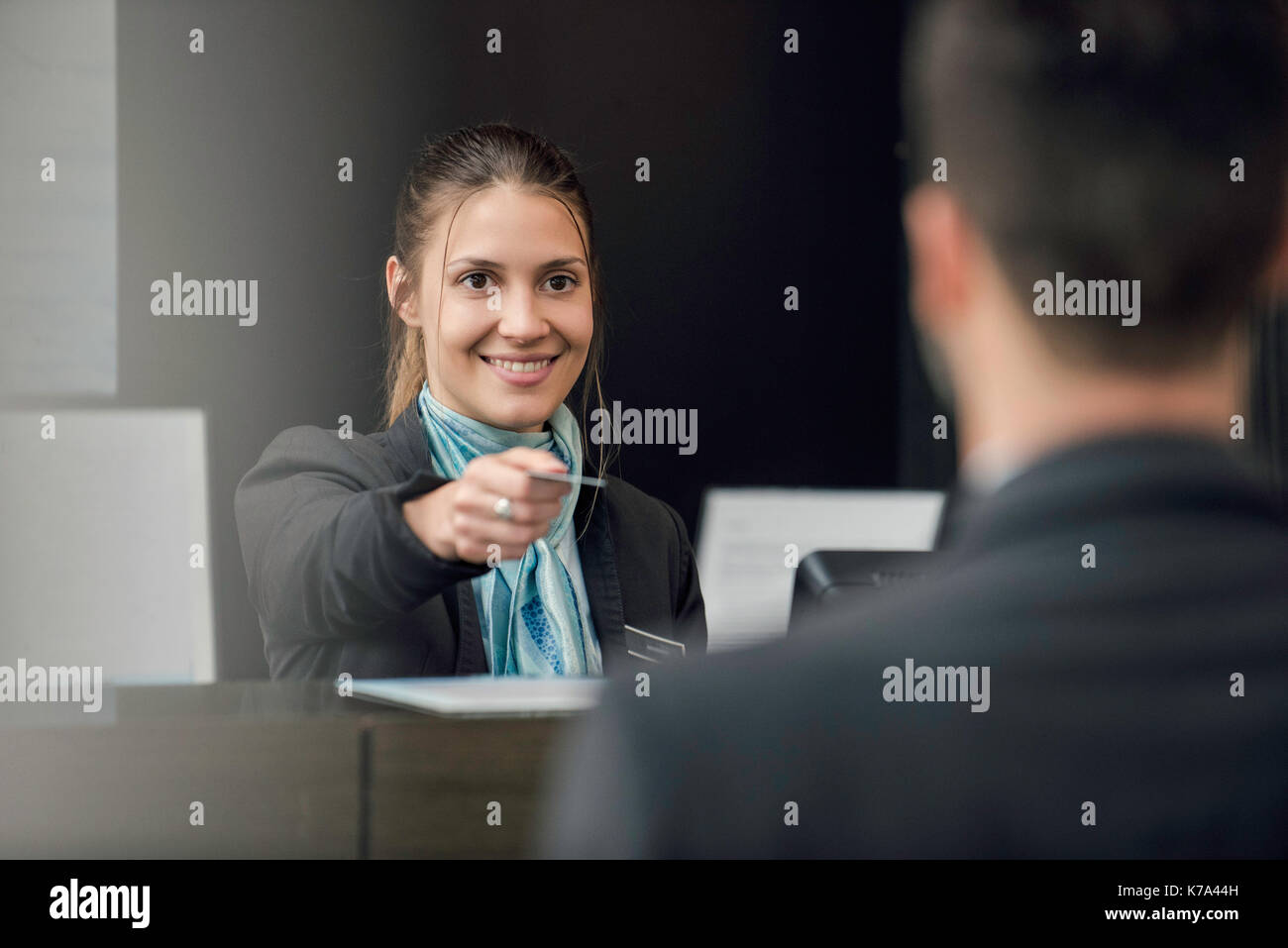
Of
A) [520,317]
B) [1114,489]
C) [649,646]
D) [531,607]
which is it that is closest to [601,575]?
[531,607]

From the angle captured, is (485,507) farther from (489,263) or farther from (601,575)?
(489,263)

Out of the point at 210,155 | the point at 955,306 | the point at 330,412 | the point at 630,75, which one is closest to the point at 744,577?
the point at 330,412

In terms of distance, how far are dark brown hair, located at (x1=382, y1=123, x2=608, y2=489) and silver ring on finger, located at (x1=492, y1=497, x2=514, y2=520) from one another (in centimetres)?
68

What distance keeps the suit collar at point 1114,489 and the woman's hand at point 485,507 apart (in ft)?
2.51

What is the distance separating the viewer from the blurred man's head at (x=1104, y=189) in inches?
24.2

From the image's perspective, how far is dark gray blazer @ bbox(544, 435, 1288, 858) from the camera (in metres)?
0.50

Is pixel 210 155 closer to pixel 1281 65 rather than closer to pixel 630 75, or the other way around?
pixel 630 75

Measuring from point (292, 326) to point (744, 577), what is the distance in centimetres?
84

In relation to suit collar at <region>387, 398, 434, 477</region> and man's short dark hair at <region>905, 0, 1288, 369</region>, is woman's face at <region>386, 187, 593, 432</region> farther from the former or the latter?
man's short dark hair at <region>905, 0, 1288, 369</region>

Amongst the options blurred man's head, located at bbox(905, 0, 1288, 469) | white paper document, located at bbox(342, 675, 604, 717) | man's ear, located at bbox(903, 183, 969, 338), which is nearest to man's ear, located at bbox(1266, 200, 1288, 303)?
blurred man's head, located at bbox(905, 0, 1288, 469)

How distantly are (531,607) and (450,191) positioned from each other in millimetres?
689

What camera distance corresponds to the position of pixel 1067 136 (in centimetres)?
65

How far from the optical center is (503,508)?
126 cm
